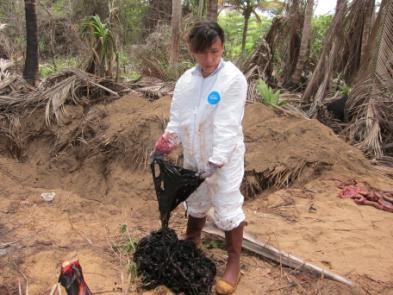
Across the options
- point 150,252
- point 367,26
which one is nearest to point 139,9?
point 367,26

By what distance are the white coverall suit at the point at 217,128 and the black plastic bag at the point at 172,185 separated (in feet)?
0.41

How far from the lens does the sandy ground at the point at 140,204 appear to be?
3184 millimetres

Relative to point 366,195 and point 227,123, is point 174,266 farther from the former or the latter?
point 366,195

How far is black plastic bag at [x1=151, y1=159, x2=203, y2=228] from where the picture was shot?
276cm

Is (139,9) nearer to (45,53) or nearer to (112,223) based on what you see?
(45,53)

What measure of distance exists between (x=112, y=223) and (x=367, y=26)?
5.10 m

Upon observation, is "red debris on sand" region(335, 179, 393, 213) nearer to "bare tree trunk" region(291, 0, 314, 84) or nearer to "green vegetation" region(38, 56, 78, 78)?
"bare tree trunk" region(291, 0, 314, 84)

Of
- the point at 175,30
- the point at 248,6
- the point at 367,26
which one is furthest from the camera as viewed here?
the point at 248,6

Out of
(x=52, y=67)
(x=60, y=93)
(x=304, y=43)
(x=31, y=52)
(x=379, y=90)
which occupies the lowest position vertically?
(x=52, y=67)

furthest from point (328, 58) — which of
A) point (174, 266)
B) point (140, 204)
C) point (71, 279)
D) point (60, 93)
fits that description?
point (71, 279)

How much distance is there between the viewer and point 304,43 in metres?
7.81

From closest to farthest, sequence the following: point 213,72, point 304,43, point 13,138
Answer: point 213,72
point 13,138
point 304,43

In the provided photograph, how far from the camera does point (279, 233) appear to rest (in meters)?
3.73

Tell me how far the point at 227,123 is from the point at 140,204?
2621 millimetres
